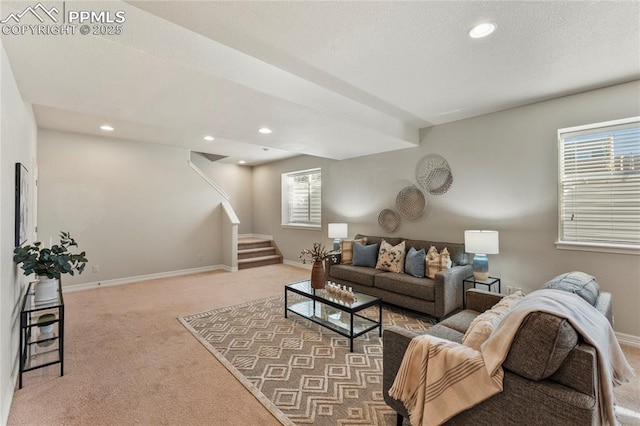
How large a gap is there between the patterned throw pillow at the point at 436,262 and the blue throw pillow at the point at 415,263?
0.23 feet

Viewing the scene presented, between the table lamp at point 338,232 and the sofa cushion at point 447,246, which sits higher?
the table lamp at point 338,232

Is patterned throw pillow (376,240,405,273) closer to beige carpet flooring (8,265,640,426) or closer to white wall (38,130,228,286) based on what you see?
beige carpet flooring (8,265,640,426)

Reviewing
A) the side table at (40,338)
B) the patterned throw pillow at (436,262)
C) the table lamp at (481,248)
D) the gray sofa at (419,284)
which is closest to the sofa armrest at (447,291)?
the gray sofa at (419,284)

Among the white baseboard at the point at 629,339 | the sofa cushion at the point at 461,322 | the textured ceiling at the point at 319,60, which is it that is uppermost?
the textured ceiling at the point at 319,60

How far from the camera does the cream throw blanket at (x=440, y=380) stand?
1.29 meters

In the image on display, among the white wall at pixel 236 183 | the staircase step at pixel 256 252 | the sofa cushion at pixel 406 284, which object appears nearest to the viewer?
the sofa cushion at pixel 406 284

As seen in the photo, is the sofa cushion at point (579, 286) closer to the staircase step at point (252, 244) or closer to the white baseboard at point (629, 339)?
the white baseboard at point (629, 339)

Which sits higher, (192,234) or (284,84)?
(284,84)

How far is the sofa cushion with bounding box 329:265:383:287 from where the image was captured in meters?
3.83

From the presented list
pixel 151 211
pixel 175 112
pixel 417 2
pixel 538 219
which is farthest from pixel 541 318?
pixel 151 211

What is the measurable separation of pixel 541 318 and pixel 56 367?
344 cm

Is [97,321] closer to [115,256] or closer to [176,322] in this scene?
[176,322]

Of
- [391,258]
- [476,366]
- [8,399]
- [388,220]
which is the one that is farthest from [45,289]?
[388,220]

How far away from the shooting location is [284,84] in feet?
8.53
